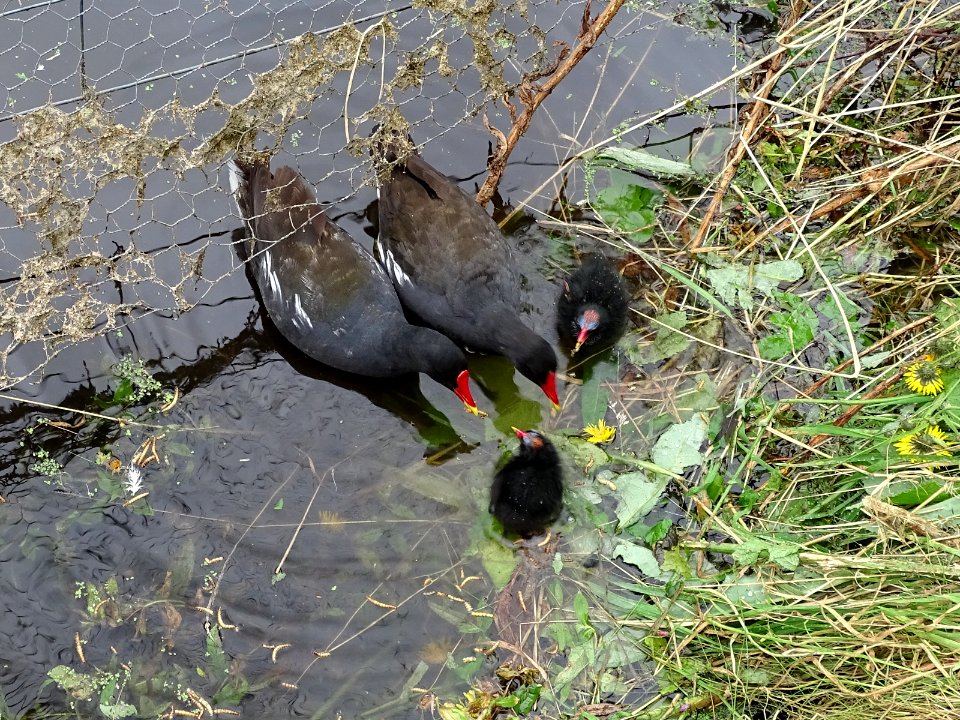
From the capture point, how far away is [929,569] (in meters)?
3.36

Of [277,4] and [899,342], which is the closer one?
[899,342]

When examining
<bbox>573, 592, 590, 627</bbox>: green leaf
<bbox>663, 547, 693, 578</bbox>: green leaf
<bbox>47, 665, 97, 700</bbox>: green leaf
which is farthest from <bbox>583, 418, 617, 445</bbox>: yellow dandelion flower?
<bbox>47, 665, 97, 700</bbox>: green leaf

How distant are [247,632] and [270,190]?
2.12 metres

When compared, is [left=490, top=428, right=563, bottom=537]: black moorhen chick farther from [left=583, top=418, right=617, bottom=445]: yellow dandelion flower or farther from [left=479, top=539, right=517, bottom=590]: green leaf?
[left=583, top=418, right=617, bottom=445]: yellow dandelion flower

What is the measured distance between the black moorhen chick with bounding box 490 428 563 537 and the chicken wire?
1.66 metres

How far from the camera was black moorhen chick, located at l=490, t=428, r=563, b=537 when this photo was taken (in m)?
3.96

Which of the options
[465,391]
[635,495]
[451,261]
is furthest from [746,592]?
[451,261]

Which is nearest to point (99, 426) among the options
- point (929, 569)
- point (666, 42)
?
point (929, 569)

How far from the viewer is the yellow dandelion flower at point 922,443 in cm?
370

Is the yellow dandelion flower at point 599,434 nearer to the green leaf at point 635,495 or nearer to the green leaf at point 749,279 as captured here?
the green leaf at point 635,495

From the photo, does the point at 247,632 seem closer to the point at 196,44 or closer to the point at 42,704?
the point at 42,704

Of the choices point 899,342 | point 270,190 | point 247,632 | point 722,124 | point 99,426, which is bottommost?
point 247,632

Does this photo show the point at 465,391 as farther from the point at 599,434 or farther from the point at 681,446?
the point at 681,446

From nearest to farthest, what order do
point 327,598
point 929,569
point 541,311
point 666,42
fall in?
point 929,569 → point 327,598 → point 541,311 → point 666,42
